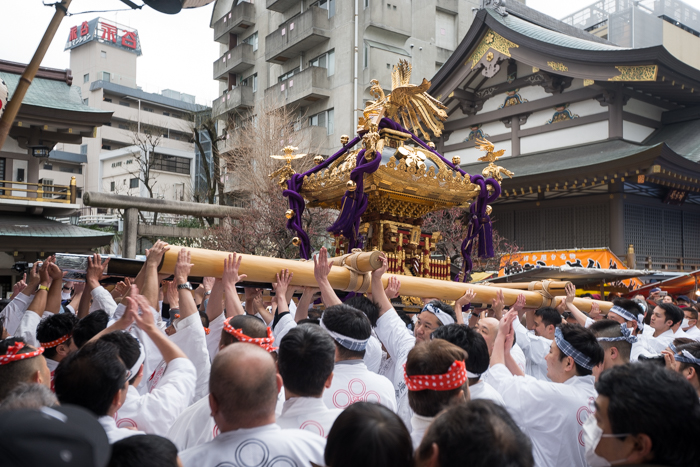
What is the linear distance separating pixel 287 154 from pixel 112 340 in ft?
13.1

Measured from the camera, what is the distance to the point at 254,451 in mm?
1680

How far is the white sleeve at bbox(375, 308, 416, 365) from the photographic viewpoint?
10.5 ft

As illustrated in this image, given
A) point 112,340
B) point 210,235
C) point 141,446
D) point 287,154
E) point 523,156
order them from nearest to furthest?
point 141,446 → point 112,340 → point 287,154 → point 523,156 → point 210,235

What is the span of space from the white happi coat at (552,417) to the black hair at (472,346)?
0.94 ft

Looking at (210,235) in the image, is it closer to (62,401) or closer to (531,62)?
(531,62)

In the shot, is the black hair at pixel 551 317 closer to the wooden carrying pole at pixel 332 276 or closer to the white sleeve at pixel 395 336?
the wooden carrying pole at pixel 332 276

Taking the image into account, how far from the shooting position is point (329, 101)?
21938mm

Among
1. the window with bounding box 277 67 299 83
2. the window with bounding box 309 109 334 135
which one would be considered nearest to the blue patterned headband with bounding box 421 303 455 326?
the window with bounding box 309 109 334 135

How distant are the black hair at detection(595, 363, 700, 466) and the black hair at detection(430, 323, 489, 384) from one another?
751 mm

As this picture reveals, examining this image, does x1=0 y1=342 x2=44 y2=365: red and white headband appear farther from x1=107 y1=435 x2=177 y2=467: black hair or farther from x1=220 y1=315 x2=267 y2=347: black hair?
x1=107 y1=435 x2=177 y2=467: black hair

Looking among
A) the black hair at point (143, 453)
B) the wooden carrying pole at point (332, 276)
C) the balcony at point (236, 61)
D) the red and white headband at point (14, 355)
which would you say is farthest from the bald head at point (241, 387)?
the balcony at point (236, 61)

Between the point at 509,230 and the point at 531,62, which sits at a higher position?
the point at 531,62

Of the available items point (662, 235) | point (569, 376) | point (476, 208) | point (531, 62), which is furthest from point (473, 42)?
point (569, 376)

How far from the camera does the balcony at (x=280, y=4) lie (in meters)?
23.8
